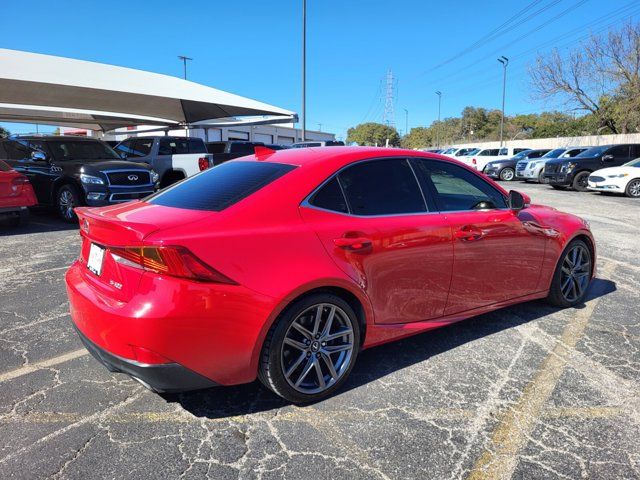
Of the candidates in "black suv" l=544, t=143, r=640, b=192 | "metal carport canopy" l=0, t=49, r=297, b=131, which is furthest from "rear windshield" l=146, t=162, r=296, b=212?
"black suv" l=544, t=143, r=640, b=192

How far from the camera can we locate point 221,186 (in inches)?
123

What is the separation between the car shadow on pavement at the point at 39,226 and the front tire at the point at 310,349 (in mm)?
7794

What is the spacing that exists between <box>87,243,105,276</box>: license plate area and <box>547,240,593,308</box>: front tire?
12.9 ft

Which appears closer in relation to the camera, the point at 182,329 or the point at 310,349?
the point at 182,329

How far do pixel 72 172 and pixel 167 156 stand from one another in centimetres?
343

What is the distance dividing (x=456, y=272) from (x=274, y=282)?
1.59 metres

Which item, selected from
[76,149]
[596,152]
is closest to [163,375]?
[76,149]

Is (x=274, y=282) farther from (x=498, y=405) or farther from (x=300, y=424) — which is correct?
(x=498, y=405)

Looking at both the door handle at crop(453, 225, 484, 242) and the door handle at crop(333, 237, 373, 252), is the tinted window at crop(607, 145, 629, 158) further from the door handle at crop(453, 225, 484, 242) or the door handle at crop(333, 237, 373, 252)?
the door handle at crop(333, 237, 373, 252)

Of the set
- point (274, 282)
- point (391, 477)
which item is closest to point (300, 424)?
point (391, 477)

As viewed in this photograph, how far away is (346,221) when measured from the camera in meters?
3.00

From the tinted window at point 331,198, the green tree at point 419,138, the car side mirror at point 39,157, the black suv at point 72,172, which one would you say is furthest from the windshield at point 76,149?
the green tree at point 419,138

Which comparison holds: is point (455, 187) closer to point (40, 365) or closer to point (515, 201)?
point (515, 201)

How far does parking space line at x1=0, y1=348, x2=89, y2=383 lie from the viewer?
3.27m
